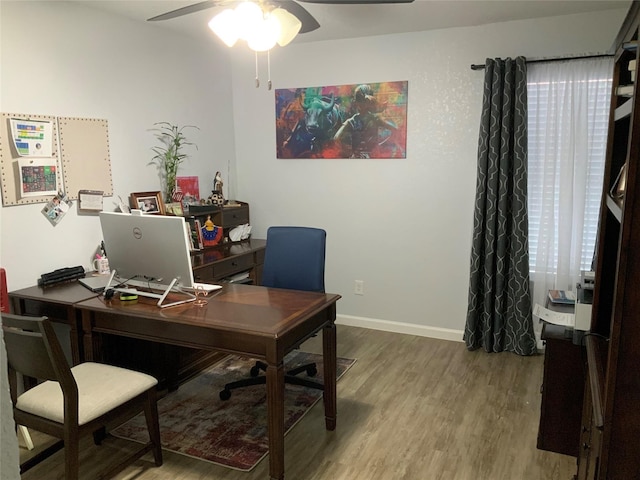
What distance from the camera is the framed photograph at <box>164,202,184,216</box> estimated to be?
3828mm

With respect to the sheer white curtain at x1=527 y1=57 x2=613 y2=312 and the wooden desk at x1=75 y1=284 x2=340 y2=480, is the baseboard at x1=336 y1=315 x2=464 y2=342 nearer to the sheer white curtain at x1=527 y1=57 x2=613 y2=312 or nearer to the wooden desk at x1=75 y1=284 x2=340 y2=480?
the sheer white curtain at x1=527 y1=57 x2=613 y2=312

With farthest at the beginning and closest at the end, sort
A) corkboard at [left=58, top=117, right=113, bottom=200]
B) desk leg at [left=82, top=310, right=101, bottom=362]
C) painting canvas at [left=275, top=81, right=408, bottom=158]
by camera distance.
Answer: painting canvas at [left=275, top=81, right=408, bottom=158] → corkboard at [left=58, top=117, right=113, bottom=200] → desk leg at [left=82, top=310, right=101, bottom=362]

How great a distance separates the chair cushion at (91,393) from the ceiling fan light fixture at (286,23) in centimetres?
177

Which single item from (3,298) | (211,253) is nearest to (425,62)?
(211,253)

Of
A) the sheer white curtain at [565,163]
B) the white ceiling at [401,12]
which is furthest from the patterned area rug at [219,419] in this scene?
the white ceiling at [401,12]

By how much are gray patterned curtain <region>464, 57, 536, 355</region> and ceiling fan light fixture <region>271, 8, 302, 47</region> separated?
1.80 metres

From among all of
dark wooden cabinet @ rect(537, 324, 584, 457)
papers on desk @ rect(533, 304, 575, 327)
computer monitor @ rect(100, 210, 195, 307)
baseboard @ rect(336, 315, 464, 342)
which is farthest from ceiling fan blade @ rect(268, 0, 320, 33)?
baseboard @ rect(336, 315, 464, 342)

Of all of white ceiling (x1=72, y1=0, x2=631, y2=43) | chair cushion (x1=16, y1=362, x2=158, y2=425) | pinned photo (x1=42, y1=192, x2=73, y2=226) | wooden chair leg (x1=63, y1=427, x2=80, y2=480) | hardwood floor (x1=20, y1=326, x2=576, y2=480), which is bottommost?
hardwood floor (x1=20, y1=326, x2=576, y2=480)

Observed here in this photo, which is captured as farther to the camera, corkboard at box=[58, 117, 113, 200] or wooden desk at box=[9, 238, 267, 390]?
corkboard at box=[58, 117, 113, 200]

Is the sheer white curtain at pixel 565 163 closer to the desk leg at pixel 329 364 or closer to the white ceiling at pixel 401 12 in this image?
the white ceiling at pixel 401 12

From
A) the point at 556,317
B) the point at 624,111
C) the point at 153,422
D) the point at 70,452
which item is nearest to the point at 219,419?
the point at 153,422

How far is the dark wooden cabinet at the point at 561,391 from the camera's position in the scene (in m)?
2.48

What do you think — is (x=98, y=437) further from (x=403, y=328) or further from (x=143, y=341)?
(x=403, y=328)

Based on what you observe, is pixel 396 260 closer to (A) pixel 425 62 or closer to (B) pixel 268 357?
(A) pixel 425 62
